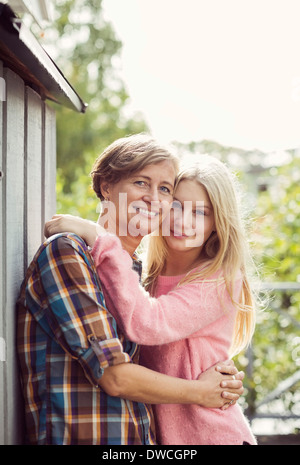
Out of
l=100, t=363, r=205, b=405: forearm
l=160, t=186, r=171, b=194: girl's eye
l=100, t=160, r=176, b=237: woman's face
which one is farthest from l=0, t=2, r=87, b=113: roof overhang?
l=100, t=363, r=205, b=405: forearm

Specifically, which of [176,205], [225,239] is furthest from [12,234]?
[225,239]

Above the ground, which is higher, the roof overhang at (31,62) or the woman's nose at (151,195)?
the roof overhang at (31,62)

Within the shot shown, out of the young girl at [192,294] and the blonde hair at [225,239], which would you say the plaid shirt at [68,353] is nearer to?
the young girl at [192,294]

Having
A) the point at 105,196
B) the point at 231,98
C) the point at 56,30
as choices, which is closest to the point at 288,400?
the point at 105,196

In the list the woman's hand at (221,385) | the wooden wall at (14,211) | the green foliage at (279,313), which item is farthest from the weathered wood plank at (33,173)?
the green foliage at (279,313)

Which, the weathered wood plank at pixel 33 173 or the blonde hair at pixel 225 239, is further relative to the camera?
the blonde hair at pixel 225 239

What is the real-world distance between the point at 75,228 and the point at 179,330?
0.51m

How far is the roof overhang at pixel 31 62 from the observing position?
1463 millimetres

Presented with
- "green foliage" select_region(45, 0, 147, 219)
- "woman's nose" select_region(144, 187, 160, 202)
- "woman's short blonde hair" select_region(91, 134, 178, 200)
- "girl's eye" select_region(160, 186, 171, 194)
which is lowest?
"woman's nose" select_region(144, 187, 160, 202)

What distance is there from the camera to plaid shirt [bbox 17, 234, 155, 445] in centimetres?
170

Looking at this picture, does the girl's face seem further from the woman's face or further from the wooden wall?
the wooden wall

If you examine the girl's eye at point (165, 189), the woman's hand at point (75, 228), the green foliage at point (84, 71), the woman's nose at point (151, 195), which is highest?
the green foliage at point (84, 71)

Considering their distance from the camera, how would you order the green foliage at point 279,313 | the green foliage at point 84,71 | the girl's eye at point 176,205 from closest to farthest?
the girl's eye at point 176,205 < the green foliage at point 279,313 < the green foliage at point 84,71

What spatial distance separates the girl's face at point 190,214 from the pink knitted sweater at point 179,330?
0.65 feet
